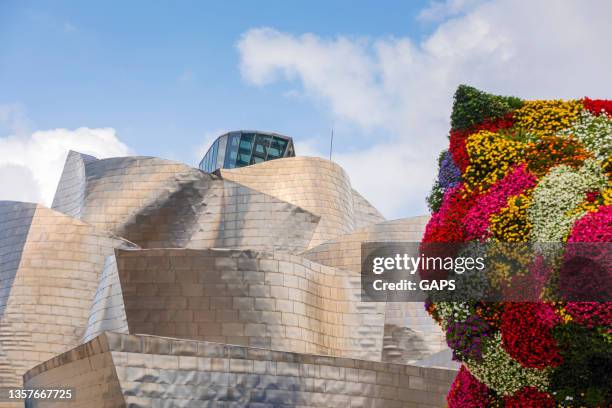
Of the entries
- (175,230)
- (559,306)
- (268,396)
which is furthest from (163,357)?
(175,230)

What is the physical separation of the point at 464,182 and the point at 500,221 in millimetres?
1608

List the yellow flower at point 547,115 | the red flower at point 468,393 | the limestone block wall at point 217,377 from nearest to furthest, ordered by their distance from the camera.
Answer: the red flower at point 468,393 < the yellow flower at point 547,115 < the limestone block wall at point 217,377

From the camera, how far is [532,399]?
16.4m

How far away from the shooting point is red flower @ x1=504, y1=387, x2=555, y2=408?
16297 mm

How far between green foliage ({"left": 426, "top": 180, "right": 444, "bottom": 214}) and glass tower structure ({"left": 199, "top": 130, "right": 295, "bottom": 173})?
5724 cm

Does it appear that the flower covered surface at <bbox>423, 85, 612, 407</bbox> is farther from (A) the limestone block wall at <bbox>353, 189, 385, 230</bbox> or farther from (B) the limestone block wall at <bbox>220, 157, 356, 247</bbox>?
(A) the limestone block wall at <bbox>353, 189, 385, 230</bbox>

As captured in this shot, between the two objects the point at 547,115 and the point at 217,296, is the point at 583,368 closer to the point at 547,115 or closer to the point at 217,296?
the point at 547,115

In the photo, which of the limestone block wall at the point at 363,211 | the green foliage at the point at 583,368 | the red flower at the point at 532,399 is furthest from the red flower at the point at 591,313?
the limestone block wall at the point at 363,211

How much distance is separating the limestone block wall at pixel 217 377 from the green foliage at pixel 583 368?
7.33 metres

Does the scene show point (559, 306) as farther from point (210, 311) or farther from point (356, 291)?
point (356, 291)

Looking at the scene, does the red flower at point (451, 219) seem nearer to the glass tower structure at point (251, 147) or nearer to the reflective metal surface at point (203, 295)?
the reflective metal surface at point (203, 295)

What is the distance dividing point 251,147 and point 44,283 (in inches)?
1806

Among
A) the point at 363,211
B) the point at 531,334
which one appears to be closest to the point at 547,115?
the point at 531,334

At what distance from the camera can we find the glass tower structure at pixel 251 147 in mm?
76562
